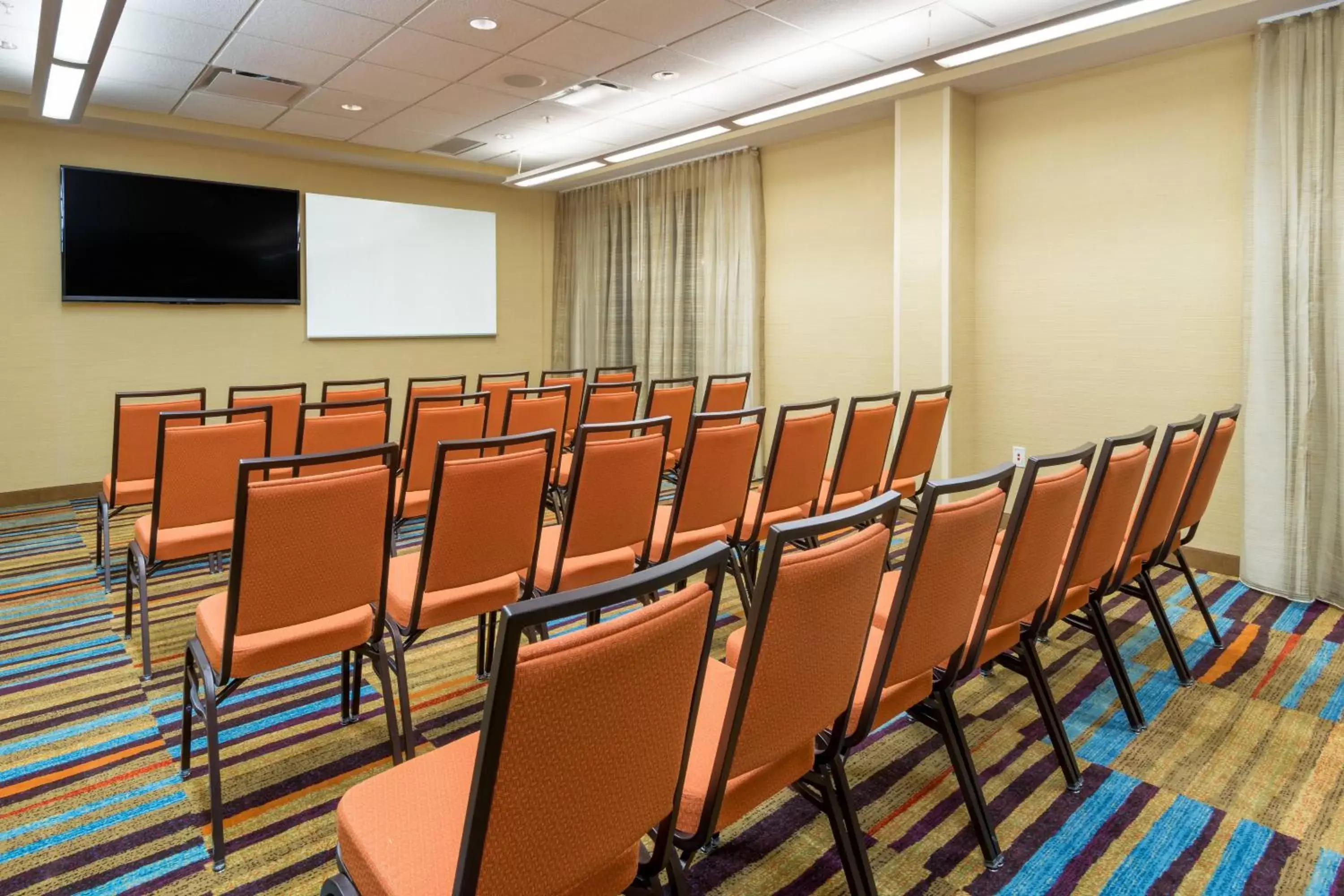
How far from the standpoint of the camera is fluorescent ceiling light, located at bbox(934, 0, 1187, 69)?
11.0 feet

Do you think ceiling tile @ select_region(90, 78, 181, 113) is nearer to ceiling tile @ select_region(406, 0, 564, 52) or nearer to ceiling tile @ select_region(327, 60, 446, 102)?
ceiling tile @ select_region(327, 60, 446, 102)

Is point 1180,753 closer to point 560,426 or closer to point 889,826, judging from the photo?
point 889,826

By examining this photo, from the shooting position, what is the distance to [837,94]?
15.0 ft

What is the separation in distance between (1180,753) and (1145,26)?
365cm


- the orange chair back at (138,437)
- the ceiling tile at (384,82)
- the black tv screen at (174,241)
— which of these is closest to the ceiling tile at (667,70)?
the ceiling tile at (384,82)

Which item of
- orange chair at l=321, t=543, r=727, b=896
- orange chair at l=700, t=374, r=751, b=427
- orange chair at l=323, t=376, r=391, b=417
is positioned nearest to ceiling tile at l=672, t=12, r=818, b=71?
orange chair at l=700, t=374, r=751, b=427

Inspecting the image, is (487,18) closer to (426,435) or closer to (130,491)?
(426,435)

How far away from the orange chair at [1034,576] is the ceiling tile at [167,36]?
483 centimetres

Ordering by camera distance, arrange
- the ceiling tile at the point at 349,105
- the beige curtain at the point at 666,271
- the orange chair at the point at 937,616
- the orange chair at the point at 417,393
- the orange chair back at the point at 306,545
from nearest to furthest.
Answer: the orange chair at the point at 937,616, the orange chair back at the point at 306,545, the orange chair at the point at 417,393, the ceiling tile at the point at 349,105, the beige curtain at the point at 666,271

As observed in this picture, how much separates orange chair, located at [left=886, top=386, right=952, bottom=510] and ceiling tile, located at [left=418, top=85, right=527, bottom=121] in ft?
12.2

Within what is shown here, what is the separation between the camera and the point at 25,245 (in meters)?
6.06

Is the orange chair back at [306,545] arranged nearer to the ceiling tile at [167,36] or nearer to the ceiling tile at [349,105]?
the ceiling tile at [167,36]

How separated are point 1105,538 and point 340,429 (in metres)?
3.10

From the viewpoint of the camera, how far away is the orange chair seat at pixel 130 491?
12.5 ft
